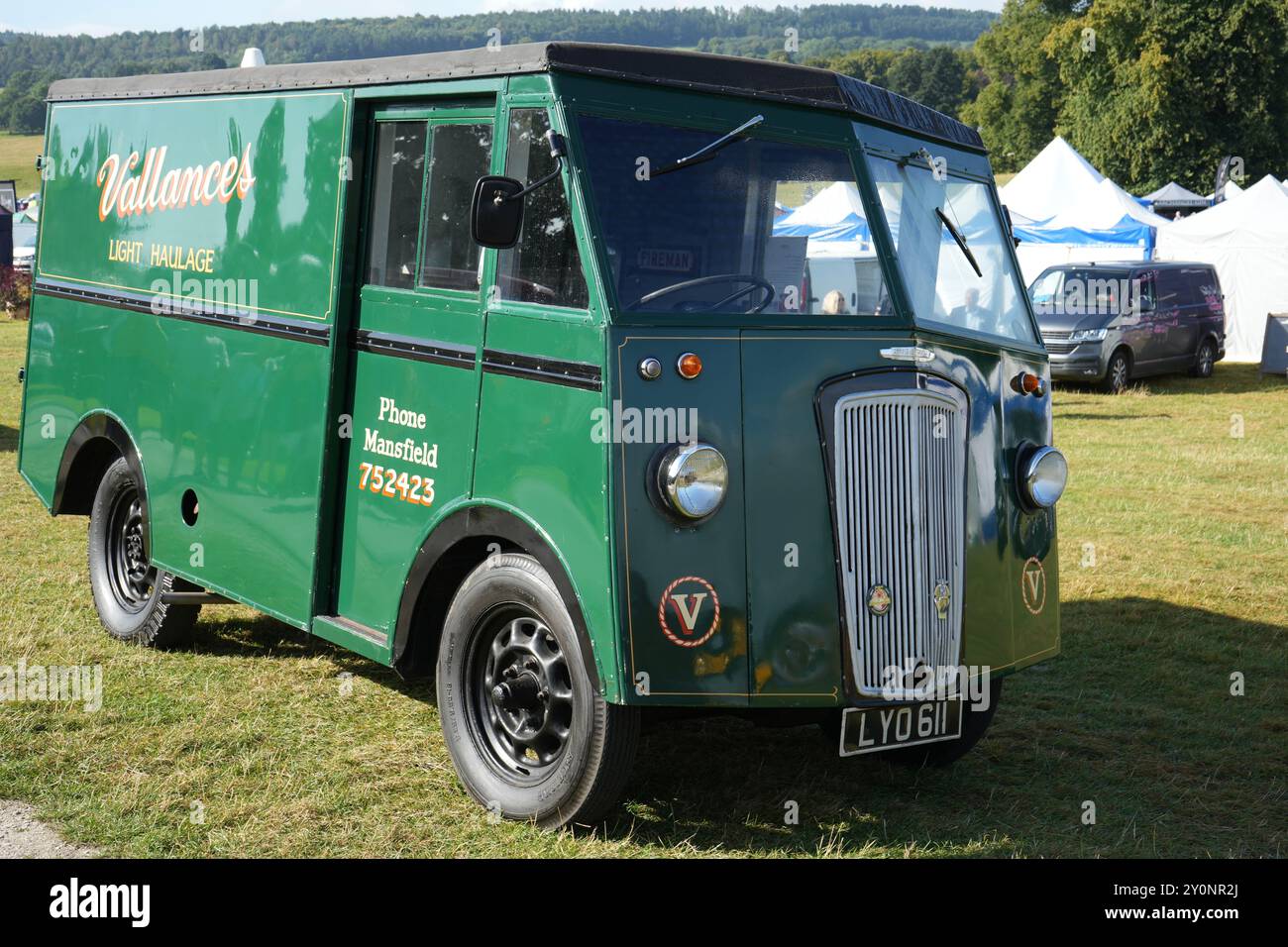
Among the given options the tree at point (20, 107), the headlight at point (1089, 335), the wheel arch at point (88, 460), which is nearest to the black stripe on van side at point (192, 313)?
the wheel arch at point (88, 460)

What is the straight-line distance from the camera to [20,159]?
3696 inches

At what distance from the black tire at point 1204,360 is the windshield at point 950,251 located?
1875 centimetres

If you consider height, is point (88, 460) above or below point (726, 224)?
below

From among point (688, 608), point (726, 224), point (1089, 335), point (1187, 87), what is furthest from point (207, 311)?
point (1187, 87)

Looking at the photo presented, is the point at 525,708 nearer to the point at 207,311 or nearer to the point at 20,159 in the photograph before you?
the point at 207,311

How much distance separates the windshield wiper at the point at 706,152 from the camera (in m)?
4.76

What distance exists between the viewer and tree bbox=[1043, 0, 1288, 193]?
53344 millimetres

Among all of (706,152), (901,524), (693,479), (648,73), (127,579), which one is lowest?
(127,579)

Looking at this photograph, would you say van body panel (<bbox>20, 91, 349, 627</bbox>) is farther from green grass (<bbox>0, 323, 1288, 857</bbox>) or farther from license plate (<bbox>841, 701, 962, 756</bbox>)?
license plate (<bbox>841, 701, 962, 756</bbox>)

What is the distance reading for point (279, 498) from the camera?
19.3ft

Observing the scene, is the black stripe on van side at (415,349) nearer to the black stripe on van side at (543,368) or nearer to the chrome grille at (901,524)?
the black stripe on van side at (543,368)

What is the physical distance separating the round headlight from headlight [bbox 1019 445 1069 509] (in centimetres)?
149

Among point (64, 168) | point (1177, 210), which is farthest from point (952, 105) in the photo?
point (64, 168)

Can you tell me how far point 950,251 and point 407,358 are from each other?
2171 millimetres
